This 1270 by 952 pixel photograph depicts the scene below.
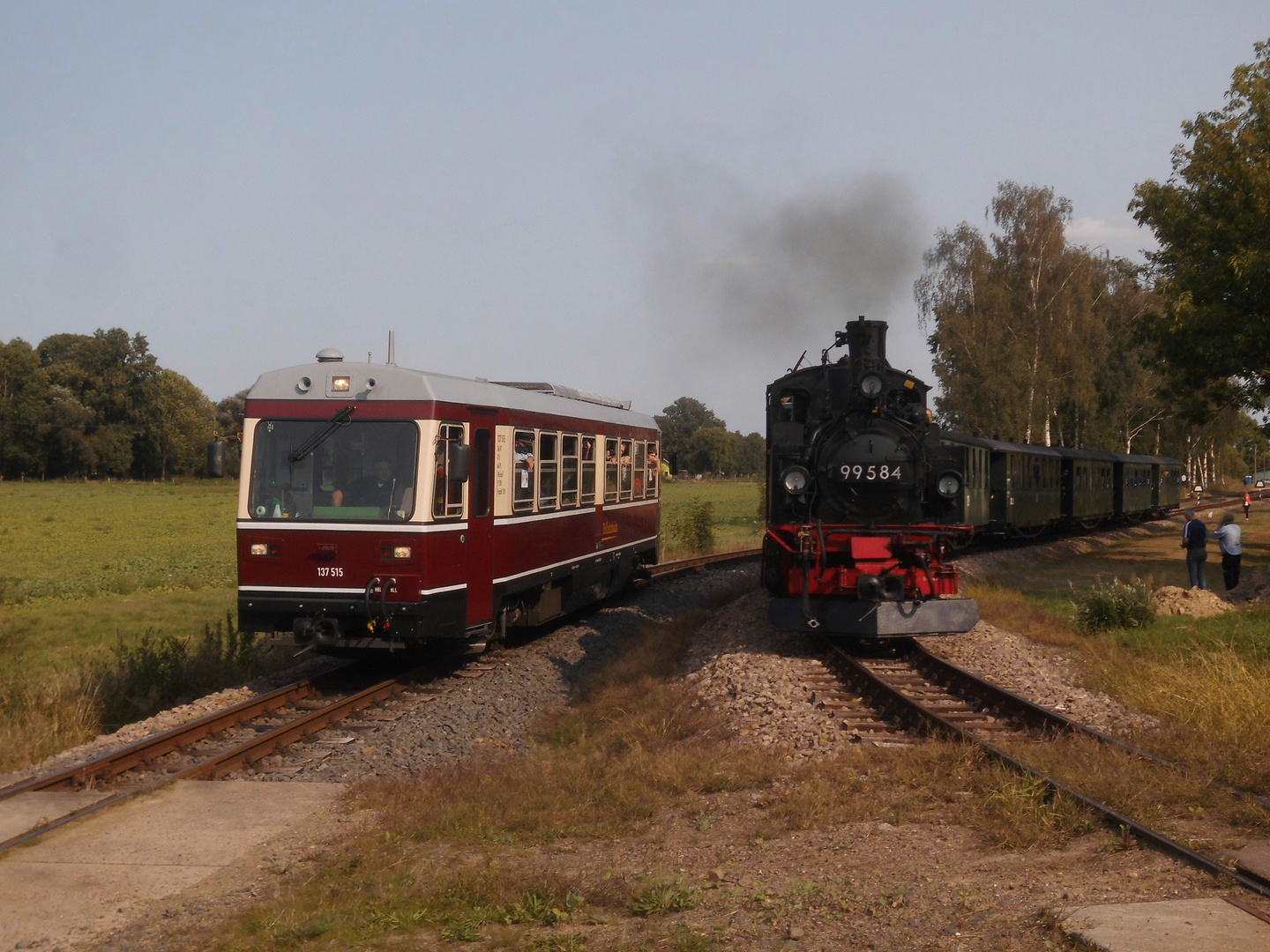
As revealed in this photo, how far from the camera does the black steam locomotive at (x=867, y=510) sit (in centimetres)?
1107

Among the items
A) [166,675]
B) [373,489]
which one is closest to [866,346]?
[373,489]

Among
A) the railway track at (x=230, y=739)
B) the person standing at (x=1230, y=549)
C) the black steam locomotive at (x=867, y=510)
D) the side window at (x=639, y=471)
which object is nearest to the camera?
the railway track at (x=230, y=739)

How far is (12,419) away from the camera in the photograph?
7956 centimetres

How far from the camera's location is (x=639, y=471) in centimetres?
1764

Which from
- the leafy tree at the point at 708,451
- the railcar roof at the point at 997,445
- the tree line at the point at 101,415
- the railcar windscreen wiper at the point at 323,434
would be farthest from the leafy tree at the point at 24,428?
the railcar windscreen wiper at the point at 323,434

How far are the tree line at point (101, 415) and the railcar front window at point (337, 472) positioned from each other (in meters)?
71.8

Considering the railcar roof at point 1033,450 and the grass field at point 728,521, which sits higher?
the railcar roof at point 1033,450

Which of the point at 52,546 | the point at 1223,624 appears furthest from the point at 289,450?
the point at 52,546

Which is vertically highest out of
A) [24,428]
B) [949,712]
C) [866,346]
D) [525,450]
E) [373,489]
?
[24,428]

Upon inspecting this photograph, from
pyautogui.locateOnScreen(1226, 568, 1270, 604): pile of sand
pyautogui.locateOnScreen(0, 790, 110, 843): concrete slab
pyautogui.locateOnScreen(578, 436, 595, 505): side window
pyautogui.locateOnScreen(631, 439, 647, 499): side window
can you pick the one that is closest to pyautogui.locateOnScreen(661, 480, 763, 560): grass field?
pyautogui.locateOnScreen(631, 439, 647, 499): side window

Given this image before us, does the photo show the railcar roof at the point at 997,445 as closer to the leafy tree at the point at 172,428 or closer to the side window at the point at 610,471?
the side window at the point at 610,471

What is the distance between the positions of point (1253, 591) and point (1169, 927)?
13.7m

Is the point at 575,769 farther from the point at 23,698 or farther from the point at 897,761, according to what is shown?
the point at 23,698

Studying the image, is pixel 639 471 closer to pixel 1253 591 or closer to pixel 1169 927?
pixel 1253 591
